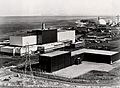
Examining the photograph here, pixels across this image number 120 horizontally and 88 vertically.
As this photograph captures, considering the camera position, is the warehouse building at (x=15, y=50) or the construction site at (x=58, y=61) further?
the warehouse building at (x=15, y=50)

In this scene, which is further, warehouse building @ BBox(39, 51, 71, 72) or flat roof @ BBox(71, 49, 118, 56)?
flat roof @ BBox(71, 49, 118, 56)

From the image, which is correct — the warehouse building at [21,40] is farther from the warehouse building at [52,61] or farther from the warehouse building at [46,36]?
the warehouse building at [52,61]

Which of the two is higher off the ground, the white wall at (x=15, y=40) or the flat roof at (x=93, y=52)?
the white wall at (x=15, y=40)

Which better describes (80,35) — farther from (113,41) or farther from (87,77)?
(87,77)

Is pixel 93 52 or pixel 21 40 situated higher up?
pixel 21 40

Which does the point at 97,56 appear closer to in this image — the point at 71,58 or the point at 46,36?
the point at 71,58

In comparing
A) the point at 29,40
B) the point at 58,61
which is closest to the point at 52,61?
the point at 58,61

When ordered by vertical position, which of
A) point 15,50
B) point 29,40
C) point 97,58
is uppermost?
point 29,40

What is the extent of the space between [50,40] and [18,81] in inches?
66.9

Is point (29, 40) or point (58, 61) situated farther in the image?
point (29, 40)

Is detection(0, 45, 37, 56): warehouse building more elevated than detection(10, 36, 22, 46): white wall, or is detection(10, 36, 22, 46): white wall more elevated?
detection(10, 36, 22, 46): white wall

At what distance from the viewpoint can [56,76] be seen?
2982mm

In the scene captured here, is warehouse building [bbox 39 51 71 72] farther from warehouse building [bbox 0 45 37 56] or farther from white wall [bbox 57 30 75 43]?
white wall [bbox 57 30 75 43]

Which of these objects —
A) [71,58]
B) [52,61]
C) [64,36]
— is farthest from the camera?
[64,36]
